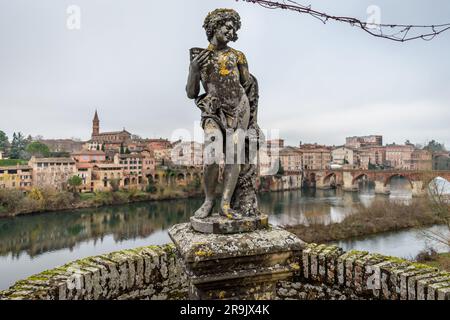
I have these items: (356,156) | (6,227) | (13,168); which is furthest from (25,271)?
(356,156)

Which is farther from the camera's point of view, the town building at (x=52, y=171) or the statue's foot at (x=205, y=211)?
the town building at (x=52, y=171)

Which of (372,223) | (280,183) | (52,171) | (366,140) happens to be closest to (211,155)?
(372,223)

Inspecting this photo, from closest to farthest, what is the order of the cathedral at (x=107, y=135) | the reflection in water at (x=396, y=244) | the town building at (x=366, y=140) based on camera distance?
the reflection in water at (x=396, y=244)
the cathedral at (x=107, y=135)
the town building at (x=366, y=140)

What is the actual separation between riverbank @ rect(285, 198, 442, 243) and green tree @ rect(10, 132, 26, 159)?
42.8m

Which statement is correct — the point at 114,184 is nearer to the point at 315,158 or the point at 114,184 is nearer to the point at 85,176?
the point at 85,176

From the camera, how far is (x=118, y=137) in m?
69.5

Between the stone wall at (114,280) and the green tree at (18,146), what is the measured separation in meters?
53.1

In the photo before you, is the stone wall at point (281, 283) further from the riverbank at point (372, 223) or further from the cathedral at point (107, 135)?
the cathedral at point (107, 135)

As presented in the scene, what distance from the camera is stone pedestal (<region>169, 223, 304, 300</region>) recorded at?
216cm

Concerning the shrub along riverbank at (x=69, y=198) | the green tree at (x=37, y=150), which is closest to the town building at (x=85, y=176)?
the shrub along riverbank at (x=69, y=198)

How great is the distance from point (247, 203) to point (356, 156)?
2967 inches

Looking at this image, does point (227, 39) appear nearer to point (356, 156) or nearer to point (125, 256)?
point (125, 256)

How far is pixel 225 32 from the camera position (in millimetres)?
2680

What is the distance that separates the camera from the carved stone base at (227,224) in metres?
2.41
